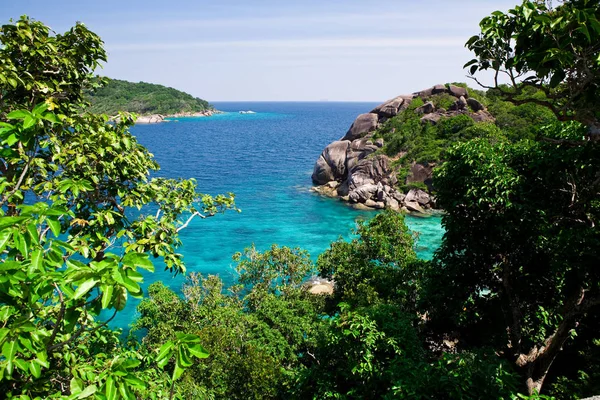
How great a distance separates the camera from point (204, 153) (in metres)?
86.9

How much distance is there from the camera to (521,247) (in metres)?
10.8

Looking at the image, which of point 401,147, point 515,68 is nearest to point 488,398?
point 515,68

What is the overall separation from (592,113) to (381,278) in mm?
11570

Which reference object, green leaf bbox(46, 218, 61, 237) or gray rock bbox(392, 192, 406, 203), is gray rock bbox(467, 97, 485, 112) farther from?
green leaf bbox(46, 218, 61, 237)

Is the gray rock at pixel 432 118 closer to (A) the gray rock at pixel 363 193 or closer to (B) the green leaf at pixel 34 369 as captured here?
(A) the gray rock at pixel 363 193

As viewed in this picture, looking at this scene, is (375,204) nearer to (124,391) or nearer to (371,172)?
(371,172)

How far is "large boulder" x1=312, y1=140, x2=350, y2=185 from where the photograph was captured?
54312 millimetres

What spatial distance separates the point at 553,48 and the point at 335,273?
1407cm

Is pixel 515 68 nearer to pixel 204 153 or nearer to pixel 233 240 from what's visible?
pixel 233 240

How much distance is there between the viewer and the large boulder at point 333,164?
178 ft

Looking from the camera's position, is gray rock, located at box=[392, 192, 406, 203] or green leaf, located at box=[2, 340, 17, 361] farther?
gray rock, located at box=[392, 192, 406, 203]

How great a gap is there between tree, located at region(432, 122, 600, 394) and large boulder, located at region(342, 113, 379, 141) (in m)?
47.3

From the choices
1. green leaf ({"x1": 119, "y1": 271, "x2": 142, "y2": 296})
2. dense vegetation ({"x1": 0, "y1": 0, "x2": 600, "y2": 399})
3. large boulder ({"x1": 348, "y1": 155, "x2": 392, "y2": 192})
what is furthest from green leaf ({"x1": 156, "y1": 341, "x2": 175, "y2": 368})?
large boulder ({"x1": 348, "y1": 155, "x2": 392, "y2": 192})

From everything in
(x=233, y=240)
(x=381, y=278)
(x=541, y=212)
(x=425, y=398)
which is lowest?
(x=233, y=240)
